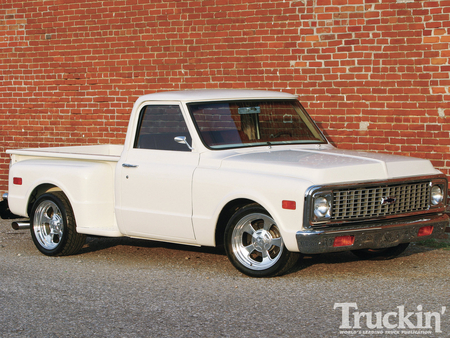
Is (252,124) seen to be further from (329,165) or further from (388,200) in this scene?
(388,200)

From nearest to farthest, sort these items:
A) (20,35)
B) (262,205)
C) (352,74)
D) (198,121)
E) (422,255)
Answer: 1. (262,205)
2. (198,121)
3. (422,255)
4. (352,74)
5. (20,35)

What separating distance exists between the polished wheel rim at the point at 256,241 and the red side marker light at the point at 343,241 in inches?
21.5

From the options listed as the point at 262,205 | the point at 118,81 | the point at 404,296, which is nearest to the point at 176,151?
the point at 262,205

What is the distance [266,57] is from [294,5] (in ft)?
2.70

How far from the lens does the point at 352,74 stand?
900 cm

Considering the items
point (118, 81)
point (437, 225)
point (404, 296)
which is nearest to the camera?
point (404, 296)

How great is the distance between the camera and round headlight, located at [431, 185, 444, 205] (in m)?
6.31

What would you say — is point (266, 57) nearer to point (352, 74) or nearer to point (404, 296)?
point (352, 74)

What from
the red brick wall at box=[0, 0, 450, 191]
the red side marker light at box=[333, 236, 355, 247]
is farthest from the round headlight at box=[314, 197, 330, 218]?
Answer: the red brick wall at box=[0, 0, 450, 191]

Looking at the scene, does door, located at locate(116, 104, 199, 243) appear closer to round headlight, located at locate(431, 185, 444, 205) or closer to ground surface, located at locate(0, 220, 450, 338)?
ground surface, located at locate(0, 220, 450, 338)

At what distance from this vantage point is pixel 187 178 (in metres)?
6.39

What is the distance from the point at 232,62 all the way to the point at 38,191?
3.56 meters

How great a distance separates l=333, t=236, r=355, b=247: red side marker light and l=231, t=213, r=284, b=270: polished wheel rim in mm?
547

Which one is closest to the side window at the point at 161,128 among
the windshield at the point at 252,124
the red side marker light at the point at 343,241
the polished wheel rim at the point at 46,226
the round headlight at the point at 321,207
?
the windshield at the point at 252,124
